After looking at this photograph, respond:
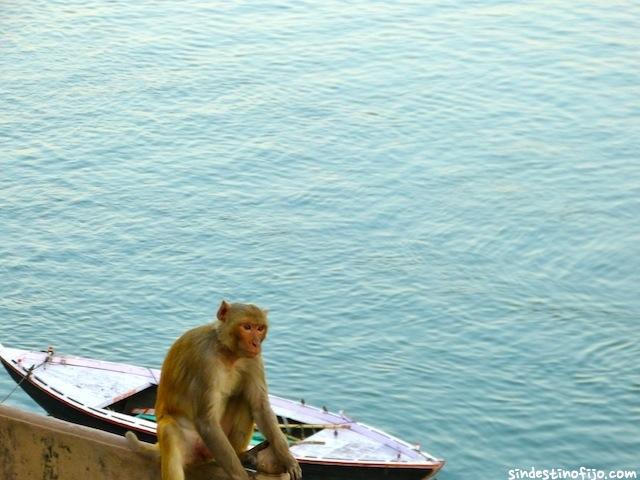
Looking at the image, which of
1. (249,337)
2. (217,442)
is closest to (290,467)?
(217,442)

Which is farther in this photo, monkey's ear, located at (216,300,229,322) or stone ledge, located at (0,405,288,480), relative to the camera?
monkey's ear, located at (216,300,229,322)

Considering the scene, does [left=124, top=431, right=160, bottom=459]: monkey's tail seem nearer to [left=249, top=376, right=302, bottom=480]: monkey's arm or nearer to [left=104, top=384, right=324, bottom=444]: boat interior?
[left=249, top=376, right=302, bottom=480]: monkey's arm

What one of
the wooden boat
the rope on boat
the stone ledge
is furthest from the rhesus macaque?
the rope on boat

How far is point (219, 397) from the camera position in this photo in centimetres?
977

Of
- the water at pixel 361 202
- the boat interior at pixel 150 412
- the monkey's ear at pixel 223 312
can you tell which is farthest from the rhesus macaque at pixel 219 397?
the water at pixel 361 202

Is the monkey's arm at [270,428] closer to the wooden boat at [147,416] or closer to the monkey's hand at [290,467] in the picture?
the monkey's hand at [290,467]

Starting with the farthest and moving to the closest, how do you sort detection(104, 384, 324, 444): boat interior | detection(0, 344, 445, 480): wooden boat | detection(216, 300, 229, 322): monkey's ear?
detection(104, 384, 324, 444): boat interior, detection(0, 344, 445, 480): wooden boat, detection(216, 300, 229, 322): monkey's ear

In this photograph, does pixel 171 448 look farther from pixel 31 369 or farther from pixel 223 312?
pixel 31 369

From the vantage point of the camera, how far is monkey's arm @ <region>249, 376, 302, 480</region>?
9.62m

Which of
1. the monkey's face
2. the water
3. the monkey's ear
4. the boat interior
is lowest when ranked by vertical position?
the boat interior

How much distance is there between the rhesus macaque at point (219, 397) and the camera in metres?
9.64

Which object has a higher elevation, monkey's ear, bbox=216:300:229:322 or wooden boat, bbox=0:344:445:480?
monkey's ear, bbox=216:300:229:322

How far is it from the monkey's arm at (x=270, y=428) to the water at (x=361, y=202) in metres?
12.5

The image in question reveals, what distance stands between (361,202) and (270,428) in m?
21.5
